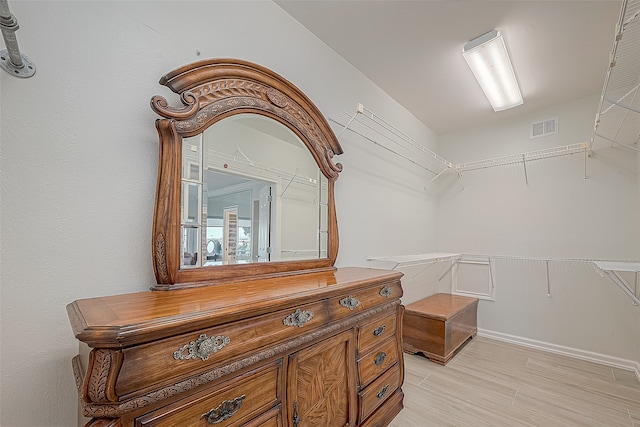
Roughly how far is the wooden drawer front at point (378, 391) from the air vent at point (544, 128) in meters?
3.08

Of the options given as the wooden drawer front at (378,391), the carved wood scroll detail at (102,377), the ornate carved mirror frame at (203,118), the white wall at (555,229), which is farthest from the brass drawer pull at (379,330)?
the white wall at (555,229)

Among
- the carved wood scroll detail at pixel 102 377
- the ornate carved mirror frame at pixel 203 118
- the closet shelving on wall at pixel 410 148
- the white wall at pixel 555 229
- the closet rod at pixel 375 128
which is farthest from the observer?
the white wall at pixel 555 229

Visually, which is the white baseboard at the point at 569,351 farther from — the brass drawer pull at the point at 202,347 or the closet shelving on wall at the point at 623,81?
the brass drawer pull at the point at 202,347

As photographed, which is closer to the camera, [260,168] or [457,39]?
[260,168]

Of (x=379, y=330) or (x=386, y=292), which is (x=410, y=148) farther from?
(x=379, y=330)

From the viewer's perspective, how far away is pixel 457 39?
2.03 m

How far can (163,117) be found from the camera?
3.85 feet

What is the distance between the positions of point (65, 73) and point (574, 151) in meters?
4.02

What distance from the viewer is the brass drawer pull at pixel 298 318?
106cm

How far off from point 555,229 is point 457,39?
92.6 inches

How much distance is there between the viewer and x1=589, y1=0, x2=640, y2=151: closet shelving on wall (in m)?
1.22

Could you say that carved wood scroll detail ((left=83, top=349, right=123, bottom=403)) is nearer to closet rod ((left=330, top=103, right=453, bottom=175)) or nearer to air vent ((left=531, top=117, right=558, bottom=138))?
closet rod ((left=330, top=103, right=453, bottom=175))

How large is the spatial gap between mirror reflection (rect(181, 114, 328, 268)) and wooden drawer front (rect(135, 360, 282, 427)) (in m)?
0.58

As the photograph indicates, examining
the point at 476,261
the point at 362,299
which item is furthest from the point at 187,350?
the point at 476,261
